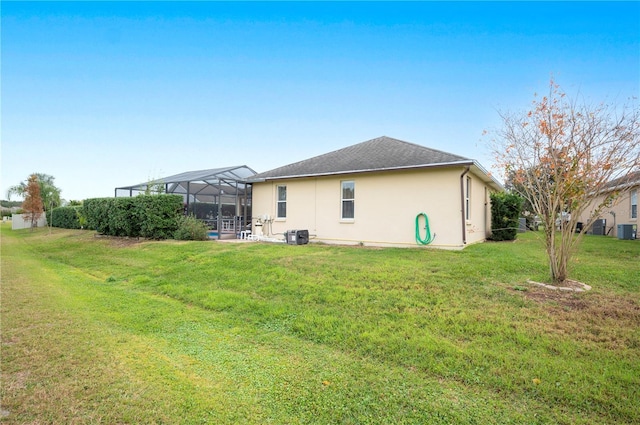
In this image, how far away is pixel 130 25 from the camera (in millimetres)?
11695

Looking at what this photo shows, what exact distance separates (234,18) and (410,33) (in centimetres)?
643

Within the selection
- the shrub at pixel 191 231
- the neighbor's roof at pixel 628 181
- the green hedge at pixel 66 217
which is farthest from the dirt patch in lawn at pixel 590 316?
the green hedge at pixel 66 217

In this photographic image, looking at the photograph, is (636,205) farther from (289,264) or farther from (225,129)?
(225,129)

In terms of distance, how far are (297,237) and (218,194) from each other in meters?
6.40

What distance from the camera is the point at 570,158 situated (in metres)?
6.15

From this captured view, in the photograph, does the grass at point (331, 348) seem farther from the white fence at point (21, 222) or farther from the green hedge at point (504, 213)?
the white fence at point (21, 222)

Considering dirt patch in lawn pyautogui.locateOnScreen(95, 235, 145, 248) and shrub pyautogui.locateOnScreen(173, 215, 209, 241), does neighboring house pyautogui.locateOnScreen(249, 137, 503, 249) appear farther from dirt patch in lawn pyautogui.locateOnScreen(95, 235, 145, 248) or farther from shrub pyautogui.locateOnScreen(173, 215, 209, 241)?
dirt patch in lawn pyautogui.locateOnScreen(95, 235, 145, 248)

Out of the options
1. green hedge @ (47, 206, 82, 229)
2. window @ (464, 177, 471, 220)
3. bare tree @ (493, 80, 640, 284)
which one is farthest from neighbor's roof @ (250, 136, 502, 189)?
green hedge @ (47, 206, 82, 229)

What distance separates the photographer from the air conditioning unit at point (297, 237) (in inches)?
503

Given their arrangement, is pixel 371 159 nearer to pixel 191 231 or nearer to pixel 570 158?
pixel 570 158

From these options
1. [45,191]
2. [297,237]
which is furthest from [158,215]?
[45,191]

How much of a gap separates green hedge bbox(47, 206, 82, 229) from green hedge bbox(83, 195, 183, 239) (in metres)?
10.5

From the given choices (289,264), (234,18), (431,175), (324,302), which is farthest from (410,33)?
(324,302)

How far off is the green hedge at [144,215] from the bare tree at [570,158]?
13.5m
